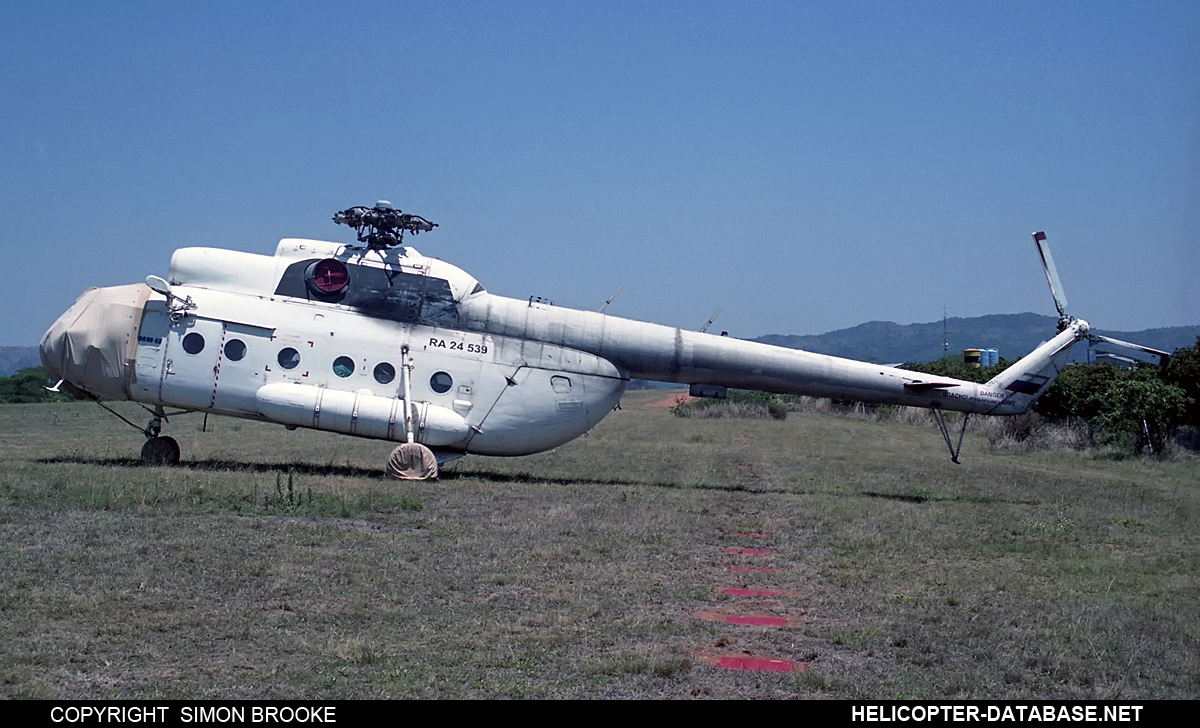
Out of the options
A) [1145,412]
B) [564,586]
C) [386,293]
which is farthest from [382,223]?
[1145,412]

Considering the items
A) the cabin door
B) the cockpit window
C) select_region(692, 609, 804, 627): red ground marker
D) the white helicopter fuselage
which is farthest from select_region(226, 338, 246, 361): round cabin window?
select_region(692, 609, 804, 627): red ground marker

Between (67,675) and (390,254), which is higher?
(390,254)

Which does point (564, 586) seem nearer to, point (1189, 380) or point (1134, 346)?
point (1134, 346)

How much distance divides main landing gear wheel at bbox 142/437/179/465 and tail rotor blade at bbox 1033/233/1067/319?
60.2ft

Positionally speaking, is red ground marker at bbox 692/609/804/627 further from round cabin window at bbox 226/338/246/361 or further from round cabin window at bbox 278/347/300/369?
round cabin window at bbox 226/338/246/361

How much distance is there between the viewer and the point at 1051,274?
→ 2192 centimetres

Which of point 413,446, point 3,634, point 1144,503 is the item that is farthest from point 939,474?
point 3,634

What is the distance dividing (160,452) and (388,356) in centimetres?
491

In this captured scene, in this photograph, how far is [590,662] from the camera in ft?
25.3

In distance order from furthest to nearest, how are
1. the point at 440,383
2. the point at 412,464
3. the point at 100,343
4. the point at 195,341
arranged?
1. the point at 440,383
2. the point at 195,341
3. the point at 100,343
4. the point at 412,464

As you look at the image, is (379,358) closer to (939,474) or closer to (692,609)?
(692,609)

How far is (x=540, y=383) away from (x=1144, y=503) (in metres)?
12.0

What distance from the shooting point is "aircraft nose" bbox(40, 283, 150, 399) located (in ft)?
62.6

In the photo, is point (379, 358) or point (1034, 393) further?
point (1034, 393)
